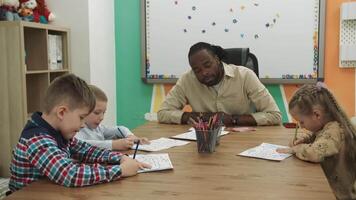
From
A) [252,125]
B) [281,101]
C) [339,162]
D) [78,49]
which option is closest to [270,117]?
[252,125]

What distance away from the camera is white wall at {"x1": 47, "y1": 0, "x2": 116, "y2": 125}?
3586 millimetres

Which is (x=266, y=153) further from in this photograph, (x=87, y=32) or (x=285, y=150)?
(x=87, y=32)

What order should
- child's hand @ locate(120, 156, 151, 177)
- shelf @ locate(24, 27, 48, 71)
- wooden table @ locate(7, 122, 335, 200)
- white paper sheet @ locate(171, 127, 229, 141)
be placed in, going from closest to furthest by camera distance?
wooden table @ locate(7, 122, 335, 200) → child's hand @ locate(120, 156, 151, 177) → white paper sheet @ locate(171, 127, 229, 141) → shelf @ locate(24, 27, 48, 71)

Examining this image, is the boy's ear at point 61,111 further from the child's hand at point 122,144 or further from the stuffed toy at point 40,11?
the stuffed toy at point 40,11

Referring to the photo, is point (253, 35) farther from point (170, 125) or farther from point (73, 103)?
point (73, 103)

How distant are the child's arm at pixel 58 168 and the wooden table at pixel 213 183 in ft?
0.07

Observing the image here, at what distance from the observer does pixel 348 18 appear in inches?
132

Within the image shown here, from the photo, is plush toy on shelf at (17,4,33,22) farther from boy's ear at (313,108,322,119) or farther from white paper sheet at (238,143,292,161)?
boy's ear at (313,108,322,119)

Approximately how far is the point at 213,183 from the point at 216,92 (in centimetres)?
138

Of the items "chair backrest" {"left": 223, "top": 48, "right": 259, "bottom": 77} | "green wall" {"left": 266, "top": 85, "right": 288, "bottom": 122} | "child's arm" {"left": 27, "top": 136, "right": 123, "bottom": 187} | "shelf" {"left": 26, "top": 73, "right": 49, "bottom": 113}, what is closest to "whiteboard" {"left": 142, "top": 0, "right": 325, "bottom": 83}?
"green wall" {"left": 266, "top": 85, "right": 288, "bottom": 122}

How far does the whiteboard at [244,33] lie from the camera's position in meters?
3.54

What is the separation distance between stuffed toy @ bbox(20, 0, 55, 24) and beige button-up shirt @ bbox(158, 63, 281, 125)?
145 cm

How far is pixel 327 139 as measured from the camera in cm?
164

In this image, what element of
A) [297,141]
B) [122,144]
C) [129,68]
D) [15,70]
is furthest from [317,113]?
[129,68]
